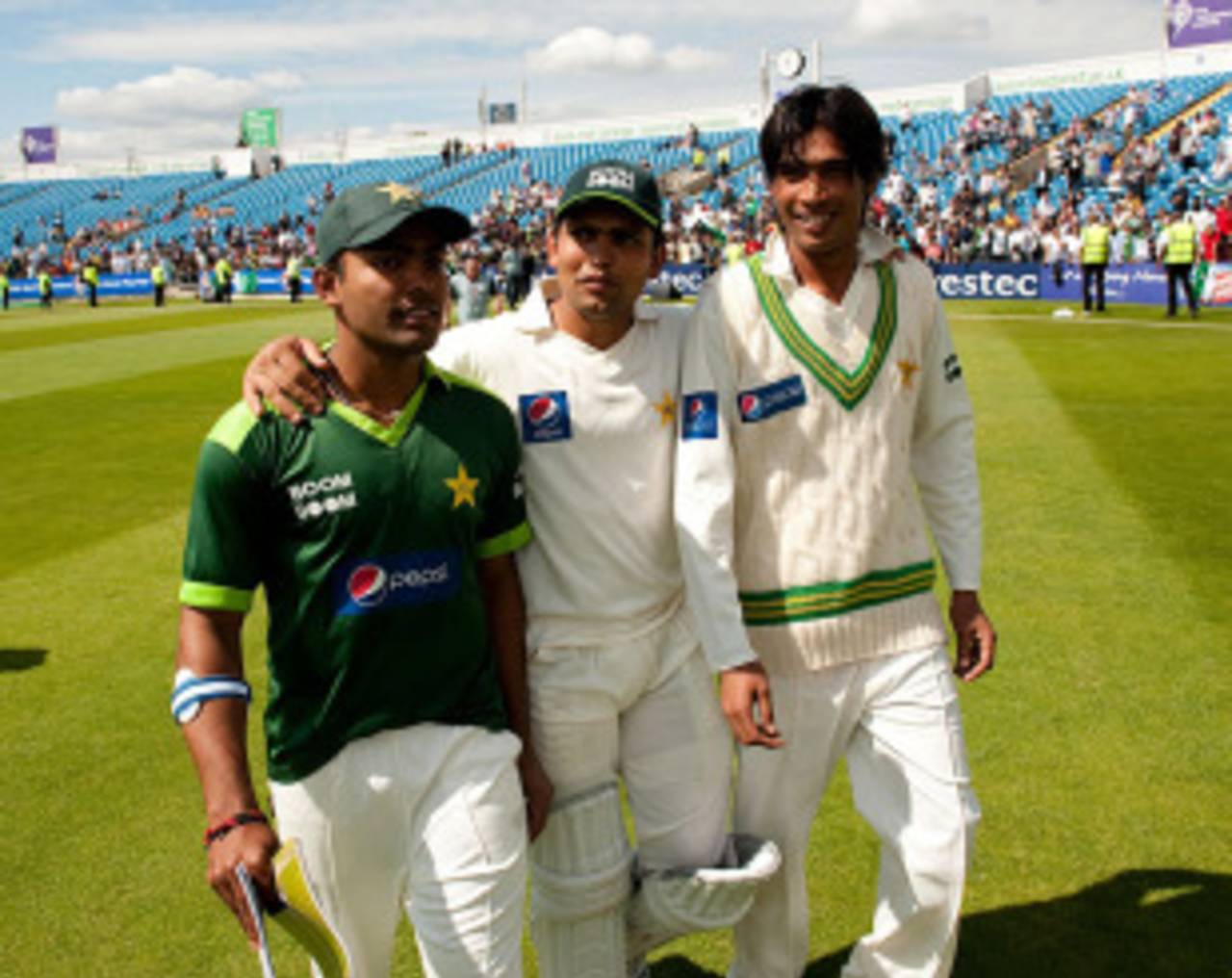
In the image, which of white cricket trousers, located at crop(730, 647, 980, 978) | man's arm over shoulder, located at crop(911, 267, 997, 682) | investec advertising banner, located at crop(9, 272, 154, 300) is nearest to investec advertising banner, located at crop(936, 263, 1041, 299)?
man's arm over shoulder, located at crop(911, 267, 997, 682)

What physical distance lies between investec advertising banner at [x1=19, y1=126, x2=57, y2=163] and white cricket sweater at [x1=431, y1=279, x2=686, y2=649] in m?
79.2

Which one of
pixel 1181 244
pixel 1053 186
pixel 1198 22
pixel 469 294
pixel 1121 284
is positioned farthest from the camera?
pixel 1198 22

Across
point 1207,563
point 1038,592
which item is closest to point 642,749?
point 1038,592

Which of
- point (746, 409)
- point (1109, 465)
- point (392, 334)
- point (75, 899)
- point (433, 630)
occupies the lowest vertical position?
point (75, 899)

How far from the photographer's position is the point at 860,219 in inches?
125

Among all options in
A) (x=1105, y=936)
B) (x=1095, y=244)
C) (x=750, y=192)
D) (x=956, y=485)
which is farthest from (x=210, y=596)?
(x=750, y=192)

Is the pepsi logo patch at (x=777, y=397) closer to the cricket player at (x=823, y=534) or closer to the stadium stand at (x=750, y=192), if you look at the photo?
the cricket player at (x=823, y=534)

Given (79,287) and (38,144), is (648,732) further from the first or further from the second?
(38,144)

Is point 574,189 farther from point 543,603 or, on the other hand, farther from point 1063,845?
point 1063,845

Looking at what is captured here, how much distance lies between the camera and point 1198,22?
41.3 metres

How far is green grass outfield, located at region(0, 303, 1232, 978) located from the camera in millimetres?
3717

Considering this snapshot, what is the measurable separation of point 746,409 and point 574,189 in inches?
28.7

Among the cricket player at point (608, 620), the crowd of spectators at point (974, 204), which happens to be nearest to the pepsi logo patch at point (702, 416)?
the cricket player at point (608, 620)

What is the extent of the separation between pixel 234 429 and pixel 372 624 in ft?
1.68
